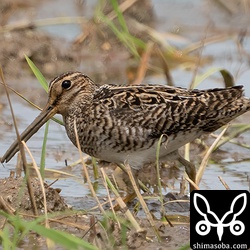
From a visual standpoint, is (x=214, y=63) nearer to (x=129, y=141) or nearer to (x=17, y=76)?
(x=17, y=76)

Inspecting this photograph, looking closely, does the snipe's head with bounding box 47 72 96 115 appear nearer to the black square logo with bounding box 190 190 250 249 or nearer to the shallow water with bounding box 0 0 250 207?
the shallow water with bounding box 0 0 250 207

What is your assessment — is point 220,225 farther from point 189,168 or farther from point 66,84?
point 66,84

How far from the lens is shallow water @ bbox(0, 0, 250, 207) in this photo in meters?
7.00

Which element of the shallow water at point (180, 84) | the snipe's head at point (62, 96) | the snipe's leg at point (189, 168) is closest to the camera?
the snipe's head at point (62, 96)

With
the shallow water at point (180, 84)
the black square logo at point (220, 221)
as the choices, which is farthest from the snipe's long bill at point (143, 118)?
the black square logo at point (220, 221)

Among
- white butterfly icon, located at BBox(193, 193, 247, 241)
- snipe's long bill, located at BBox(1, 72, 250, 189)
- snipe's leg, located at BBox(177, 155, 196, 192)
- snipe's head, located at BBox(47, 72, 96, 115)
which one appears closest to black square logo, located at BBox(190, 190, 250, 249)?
white butterfly icon, located at BBox(193, 193, 247, 241)

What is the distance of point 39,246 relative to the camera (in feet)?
17.4

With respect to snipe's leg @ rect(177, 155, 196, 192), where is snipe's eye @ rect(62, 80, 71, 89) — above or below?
above

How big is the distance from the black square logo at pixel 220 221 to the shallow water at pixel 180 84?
120 centimetres

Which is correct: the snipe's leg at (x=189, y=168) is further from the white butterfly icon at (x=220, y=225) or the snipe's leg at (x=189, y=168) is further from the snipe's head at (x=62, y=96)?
the white butterfly icon at (x=220, y=225)

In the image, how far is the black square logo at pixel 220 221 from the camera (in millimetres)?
5133

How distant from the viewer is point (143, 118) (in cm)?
630

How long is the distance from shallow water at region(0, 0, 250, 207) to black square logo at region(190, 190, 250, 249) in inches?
47.2

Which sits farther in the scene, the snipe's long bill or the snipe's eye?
the snipe's eye
